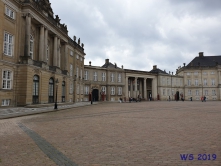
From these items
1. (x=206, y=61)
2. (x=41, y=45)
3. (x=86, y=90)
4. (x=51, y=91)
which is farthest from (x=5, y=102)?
(x=206, y=61)

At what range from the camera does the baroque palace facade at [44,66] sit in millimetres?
21047

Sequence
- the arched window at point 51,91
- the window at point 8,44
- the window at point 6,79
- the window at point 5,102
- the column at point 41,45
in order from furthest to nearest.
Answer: the arched window at point 51,91 → the column at point 41,45 → the window at point 8,44 → the window at point 6,79 → the window at point 5,102

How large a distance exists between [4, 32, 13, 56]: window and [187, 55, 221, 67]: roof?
64.4 m

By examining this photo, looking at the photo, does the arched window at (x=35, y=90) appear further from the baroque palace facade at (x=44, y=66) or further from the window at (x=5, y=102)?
the window at (x=5, y=102)

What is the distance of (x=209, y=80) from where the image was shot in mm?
68125

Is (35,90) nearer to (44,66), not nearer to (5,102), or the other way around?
(44,66)

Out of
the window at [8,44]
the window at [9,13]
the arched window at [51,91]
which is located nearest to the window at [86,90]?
the arched window at [51,91]

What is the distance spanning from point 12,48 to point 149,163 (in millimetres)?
22137

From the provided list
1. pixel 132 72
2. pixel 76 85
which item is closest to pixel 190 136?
pixel 76 85

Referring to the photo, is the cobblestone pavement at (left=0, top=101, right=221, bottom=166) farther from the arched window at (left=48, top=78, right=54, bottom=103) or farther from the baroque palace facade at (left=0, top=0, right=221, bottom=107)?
the arched window at (left=48, top=78, right=54, bottom=103)

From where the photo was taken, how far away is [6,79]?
67.4 feet

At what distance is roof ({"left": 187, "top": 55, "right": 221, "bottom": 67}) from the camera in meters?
68.8

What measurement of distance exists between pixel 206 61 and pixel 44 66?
210 ft

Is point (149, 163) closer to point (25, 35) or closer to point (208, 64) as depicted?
point (25, 35)
